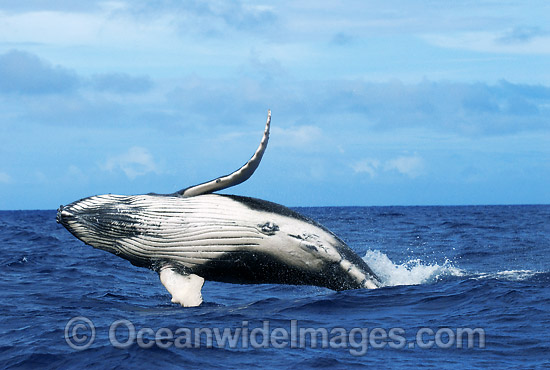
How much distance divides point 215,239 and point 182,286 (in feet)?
3.17

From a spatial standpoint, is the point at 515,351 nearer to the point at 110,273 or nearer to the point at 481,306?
the point at 481,306

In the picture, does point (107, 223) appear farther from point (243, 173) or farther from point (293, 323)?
point (293, 323)

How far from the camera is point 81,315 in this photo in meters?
11.0

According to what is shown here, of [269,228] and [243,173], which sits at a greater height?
[243,173]

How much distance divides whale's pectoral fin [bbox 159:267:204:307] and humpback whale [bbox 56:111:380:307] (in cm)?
2

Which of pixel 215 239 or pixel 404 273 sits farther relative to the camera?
pixel 404 273

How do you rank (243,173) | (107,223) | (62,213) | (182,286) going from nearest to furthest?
(243,173) < (182,286) < (107,223) < (62,213)

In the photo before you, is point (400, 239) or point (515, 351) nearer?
point (515, 351)

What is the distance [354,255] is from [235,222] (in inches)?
88.0

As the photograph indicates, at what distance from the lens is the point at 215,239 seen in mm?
11844

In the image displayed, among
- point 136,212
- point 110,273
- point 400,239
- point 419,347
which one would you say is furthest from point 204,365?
point 400,239

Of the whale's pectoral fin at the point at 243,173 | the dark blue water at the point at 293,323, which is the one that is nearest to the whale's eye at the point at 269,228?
the whale's pectoral fin at the point at 243,173

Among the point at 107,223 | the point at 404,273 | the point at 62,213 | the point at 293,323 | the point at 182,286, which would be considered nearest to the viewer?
the point at 293,323

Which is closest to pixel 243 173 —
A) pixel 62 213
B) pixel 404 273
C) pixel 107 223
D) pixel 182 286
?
pixel 182 286
